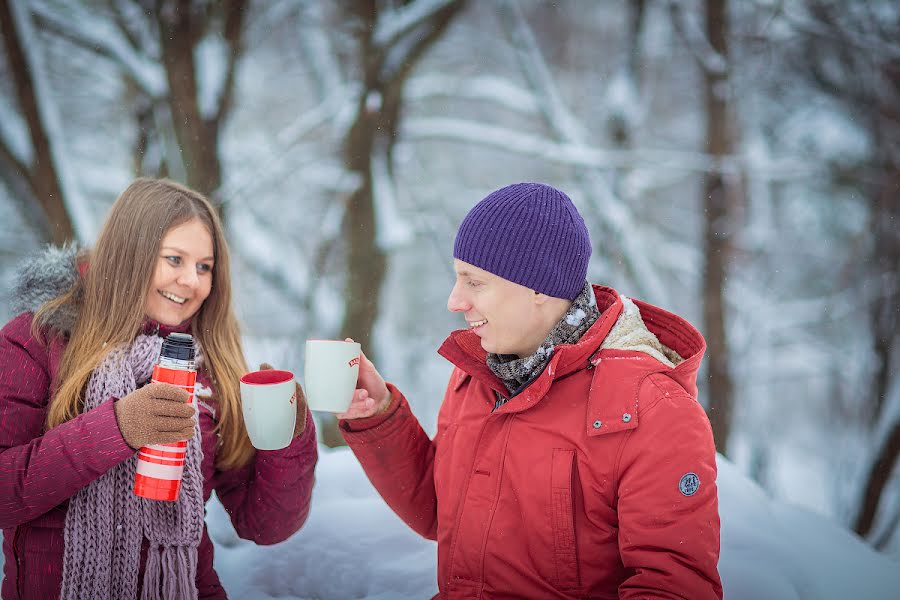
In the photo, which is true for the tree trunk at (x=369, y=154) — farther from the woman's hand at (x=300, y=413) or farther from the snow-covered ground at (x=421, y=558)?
the woman's hand at (x=300, y=413)

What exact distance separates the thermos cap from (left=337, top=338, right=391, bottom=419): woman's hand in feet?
1.50

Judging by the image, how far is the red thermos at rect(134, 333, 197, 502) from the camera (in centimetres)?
131

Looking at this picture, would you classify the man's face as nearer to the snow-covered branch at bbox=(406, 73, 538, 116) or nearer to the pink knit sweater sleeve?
the pink knit sweater sleeve

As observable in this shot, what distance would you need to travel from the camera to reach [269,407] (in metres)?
1.40

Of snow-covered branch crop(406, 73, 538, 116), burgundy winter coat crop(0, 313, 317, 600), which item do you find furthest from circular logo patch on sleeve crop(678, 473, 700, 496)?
snow-covered branch crop(406, 73, 538, 116)

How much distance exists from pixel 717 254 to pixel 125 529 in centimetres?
339

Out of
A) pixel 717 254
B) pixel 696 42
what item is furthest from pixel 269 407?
pixel 696 42

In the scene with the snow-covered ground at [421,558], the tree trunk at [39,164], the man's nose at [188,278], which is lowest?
the snow-covered ground at [421,558]

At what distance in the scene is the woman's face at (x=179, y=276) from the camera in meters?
1.62

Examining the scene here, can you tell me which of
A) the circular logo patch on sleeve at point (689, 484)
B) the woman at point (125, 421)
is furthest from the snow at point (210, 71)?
the circular logo patch on sleeve at point (689, 484)

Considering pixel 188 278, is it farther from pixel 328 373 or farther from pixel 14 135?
pixel 14 135

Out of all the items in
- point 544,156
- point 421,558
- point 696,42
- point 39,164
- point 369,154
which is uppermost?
point 696,42

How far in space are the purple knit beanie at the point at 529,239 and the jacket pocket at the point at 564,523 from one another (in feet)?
1.39

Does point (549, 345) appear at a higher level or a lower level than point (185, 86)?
lower
